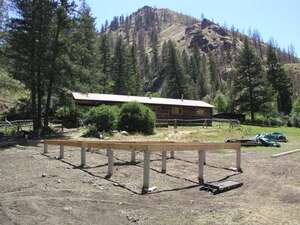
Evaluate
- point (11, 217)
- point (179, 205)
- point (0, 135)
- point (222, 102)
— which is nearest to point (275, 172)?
point (179, 205)

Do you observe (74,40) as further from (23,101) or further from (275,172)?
(275,172)

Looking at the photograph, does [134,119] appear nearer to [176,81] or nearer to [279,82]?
[176,81]

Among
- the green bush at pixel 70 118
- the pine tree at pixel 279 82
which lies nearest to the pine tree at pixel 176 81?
the pine tree at pixel 279 82

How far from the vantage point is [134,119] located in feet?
111

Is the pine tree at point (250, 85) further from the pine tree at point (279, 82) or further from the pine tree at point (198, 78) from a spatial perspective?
the pine tree at point (198, 78)

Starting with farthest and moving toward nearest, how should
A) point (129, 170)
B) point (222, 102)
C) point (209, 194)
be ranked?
point (222, 102)
point (129, 170)
point (209, 194)

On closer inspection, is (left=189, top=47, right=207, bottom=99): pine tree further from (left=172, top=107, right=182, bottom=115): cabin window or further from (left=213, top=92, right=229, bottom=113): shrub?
(left=172, top=107, right=182, bottom=115): cabin window

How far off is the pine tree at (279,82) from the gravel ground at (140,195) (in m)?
57.2

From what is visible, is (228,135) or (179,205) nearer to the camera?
(179,205)

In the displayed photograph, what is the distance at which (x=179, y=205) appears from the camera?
840cm

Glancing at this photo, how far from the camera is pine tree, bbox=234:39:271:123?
189 feet

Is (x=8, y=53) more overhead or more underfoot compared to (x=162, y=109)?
more overhead

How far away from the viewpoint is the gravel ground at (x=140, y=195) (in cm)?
732

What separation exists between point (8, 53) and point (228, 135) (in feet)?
59.8
